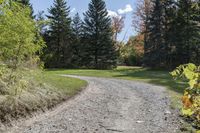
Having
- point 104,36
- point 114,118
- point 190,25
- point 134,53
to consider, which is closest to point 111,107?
point 114,118

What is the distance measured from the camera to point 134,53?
4778cm

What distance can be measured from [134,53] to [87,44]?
9.70 metres

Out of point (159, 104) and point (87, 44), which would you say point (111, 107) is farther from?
point (87, 44)

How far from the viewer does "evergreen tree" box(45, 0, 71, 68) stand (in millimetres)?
40312

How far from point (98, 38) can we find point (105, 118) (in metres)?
31.8

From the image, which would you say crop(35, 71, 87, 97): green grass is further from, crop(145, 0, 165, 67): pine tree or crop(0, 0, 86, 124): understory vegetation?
crop(145, 0, 165, 67): pine tree

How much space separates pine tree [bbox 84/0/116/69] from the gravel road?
28221 mm

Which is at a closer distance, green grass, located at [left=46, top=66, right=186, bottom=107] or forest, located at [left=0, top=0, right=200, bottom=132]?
green grass, located at [left=46, top=66, right=186, bottom=107]

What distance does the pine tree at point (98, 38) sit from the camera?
3997 cm

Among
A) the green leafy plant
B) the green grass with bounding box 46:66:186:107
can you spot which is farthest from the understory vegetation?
the green leafy plant

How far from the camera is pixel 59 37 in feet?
134

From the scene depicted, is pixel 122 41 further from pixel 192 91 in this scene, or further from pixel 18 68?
pixel 192 91

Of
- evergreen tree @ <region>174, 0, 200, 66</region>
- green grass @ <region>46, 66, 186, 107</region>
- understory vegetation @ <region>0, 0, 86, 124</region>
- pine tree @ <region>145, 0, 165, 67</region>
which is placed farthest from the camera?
pine tree @ <region>145, 0, 165, 67</region>

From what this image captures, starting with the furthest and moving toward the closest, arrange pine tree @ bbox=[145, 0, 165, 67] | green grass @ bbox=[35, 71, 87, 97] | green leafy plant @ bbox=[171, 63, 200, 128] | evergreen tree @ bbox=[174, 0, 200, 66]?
pine tree @ bbox=[145, 0, 165, 67]
evergreen tree @ bbox=[174, 0, 200, 66]
green grass @ bbox=[35, 71, 87, 97]
green leafy plant @ bbox=[171, 63, 200, 128]
